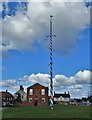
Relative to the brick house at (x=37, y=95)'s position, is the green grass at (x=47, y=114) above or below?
below

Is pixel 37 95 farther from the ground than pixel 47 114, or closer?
farther from the ground

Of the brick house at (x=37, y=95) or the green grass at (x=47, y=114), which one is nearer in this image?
the green grass at (x=47, y=114)

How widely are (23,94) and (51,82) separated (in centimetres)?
9766

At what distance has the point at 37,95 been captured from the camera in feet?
358

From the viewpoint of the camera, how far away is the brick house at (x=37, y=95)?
356ft

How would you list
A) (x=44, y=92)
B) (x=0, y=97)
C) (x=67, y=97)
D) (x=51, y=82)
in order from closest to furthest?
(x=51, y=82), (x=44, y=92), (x=0, y=97), (x=67, y=97)

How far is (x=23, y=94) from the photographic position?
5778 inches

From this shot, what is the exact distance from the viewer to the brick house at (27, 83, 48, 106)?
108m

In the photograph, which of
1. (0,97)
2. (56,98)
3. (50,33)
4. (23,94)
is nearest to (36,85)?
(0,97)

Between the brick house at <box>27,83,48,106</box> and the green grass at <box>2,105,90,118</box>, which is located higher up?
the brick house at <box>27,83,48,106</box>

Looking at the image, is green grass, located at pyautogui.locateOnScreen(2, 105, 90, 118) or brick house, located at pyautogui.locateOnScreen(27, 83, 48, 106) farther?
brick house, located at pyautogui.locateOnScreen(27, 83, 48, 106)

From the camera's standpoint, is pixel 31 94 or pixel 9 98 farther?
pixel 9 98

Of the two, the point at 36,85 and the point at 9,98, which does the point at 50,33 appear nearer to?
the point at 36,85

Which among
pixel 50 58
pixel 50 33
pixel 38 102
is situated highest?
pixel 50 33
